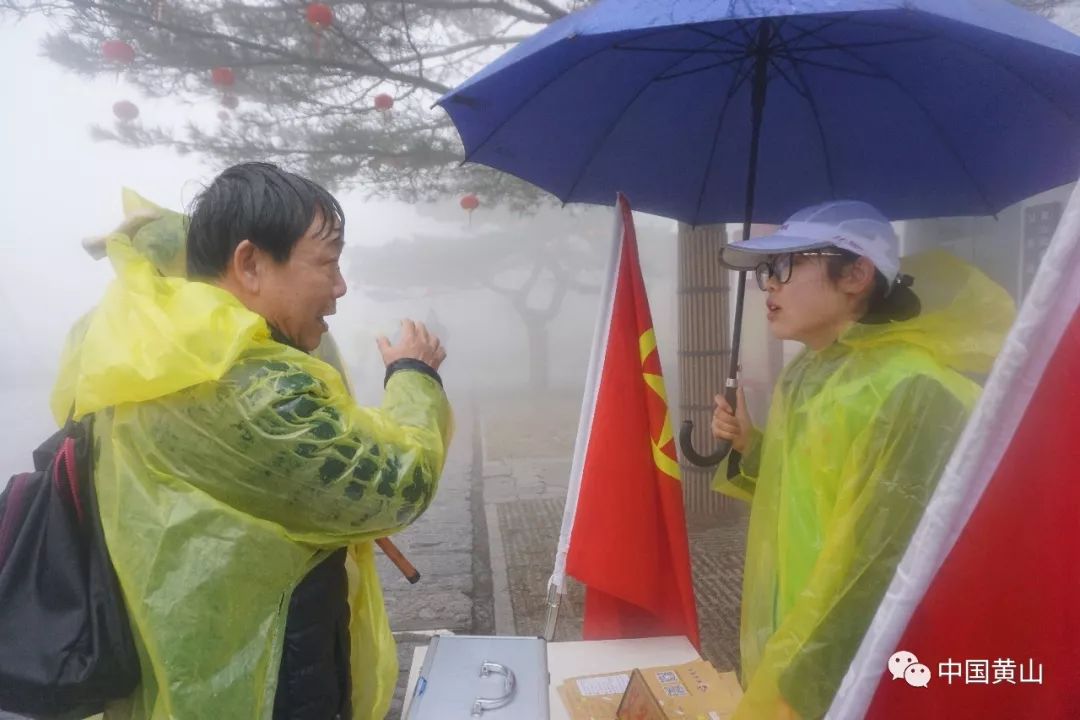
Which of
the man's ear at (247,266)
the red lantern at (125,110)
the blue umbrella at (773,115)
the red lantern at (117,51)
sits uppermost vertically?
the red lantern at (117,51)

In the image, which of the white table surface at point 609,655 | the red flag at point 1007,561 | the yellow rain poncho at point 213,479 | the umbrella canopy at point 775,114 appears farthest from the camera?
the white table surface at point 609,655

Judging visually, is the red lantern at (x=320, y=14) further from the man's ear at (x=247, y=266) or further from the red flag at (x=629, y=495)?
the man's ear at (x=247, y=266)

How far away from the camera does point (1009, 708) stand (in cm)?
85

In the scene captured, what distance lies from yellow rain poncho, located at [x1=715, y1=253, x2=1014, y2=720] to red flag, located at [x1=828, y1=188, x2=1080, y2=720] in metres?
0.31

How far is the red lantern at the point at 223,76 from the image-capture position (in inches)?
160

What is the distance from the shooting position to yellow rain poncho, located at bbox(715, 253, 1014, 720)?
1.17m

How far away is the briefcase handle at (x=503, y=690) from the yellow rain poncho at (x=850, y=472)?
17.6 inches

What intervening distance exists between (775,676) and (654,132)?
1495 mm

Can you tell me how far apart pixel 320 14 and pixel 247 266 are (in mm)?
3234

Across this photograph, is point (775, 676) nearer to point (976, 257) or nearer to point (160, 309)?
point (160, 309)

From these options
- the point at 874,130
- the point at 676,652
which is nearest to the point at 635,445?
the point at 676,652

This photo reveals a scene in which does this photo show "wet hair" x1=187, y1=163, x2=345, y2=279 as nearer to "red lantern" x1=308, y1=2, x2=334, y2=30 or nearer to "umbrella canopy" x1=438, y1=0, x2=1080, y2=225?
"umbrella canopy" x1=438, y1=0, x2=1080, y2=225

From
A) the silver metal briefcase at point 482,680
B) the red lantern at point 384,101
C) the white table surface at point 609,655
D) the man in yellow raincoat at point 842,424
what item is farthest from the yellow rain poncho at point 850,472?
the red lantern at point 384,101

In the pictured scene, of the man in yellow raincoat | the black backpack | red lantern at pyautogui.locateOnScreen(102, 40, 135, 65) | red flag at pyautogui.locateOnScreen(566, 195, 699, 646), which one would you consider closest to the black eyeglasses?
the man in yellow raincoat
